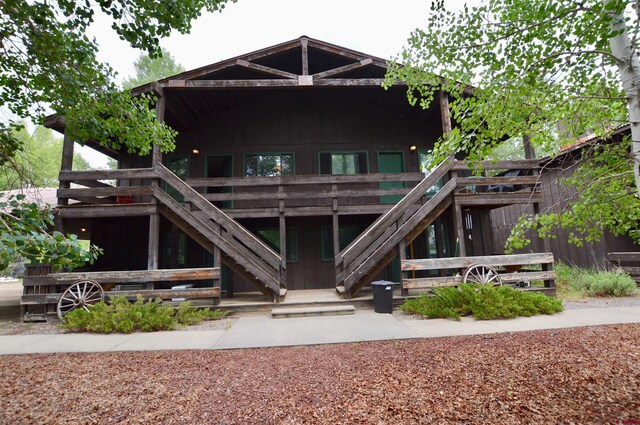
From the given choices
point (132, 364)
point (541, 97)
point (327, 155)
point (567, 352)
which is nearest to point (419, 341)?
point (567, 352)

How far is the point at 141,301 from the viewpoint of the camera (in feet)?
23.5

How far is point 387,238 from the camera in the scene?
8273 mm

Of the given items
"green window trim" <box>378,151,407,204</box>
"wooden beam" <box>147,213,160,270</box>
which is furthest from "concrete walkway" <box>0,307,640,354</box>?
"green window trim" <box>378,151,407,204</box>

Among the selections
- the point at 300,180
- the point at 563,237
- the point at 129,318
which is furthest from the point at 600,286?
the point at 129,318

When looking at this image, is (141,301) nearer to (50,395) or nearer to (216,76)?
(50,395)

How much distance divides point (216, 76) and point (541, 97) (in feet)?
31.8

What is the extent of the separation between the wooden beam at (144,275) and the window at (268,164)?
4.78m

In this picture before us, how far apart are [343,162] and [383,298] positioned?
581 centimetres

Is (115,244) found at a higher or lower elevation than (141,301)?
higher

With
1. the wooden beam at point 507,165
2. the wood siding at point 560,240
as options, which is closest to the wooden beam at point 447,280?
the wood siding at point 560,240

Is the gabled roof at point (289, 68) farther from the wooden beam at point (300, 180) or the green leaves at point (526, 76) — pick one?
the green leaves at point (526, 76)

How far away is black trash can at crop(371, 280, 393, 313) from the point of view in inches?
290

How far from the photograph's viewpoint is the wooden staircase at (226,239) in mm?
7789

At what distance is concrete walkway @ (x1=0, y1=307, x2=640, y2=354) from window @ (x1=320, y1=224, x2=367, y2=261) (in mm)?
4576
